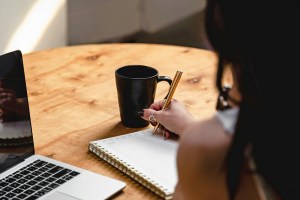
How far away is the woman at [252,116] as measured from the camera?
701 mm

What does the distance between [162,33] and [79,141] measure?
7.21ft

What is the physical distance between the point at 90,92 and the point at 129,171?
459 millimetres

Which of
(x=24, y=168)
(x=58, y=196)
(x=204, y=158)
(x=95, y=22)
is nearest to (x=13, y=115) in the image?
(x=24, y=168)

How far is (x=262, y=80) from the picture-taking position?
72 centimetres

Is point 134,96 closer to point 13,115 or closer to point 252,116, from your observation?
point 13,115

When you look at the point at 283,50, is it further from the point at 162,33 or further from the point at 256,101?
the point at 162,33

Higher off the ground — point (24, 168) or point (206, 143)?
point (206, 143)

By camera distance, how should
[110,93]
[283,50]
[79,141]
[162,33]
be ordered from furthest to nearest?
[162,33] → [110,93] → [79,141] → [283,50]

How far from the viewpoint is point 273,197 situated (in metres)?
0.77

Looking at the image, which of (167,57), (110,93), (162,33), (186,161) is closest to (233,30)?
(186,161)

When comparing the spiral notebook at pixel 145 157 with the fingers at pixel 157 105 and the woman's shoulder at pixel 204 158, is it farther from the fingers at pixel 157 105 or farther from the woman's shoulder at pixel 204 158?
the woman's shoulder at pixel 204 158

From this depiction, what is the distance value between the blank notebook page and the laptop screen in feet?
0.52

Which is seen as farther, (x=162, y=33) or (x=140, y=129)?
(x=162, y=33)

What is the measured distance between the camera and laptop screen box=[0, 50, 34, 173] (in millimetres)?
1128
